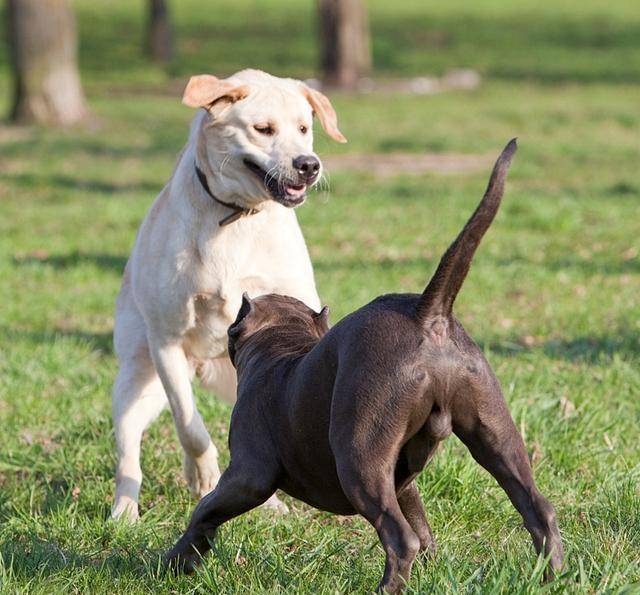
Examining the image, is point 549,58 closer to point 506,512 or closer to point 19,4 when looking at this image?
point 19,4

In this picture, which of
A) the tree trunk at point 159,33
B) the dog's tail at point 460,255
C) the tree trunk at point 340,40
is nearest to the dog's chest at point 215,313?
the dog's tail at point 460,255

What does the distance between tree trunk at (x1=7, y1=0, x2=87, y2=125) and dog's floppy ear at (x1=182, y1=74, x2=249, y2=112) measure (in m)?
13.1

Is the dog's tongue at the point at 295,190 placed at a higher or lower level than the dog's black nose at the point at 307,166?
lower

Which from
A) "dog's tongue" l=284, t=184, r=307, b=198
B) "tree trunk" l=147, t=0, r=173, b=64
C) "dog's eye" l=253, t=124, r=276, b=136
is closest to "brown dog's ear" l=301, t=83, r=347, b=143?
"dog's eye" l=253, t=124, r=276, b=136

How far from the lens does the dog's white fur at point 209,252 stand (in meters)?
4.54

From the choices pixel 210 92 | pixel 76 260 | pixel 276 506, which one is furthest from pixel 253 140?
pixel 76 260

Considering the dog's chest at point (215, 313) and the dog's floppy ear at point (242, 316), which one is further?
the dog's chest at point (215, 313)

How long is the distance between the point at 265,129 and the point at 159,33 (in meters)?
25.0

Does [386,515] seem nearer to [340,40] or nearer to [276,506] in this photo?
[276,506]

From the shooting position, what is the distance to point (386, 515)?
3.02m

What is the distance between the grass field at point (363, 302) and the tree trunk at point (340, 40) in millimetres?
1281

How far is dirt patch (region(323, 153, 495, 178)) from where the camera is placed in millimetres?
14500

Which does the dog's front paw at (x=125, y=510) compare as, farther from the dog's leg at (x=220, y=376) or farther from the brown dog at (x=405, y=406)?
the brown dog at (x=405, y=406)

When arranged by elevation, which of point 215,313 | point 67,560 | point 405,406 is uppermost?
point 405,406
